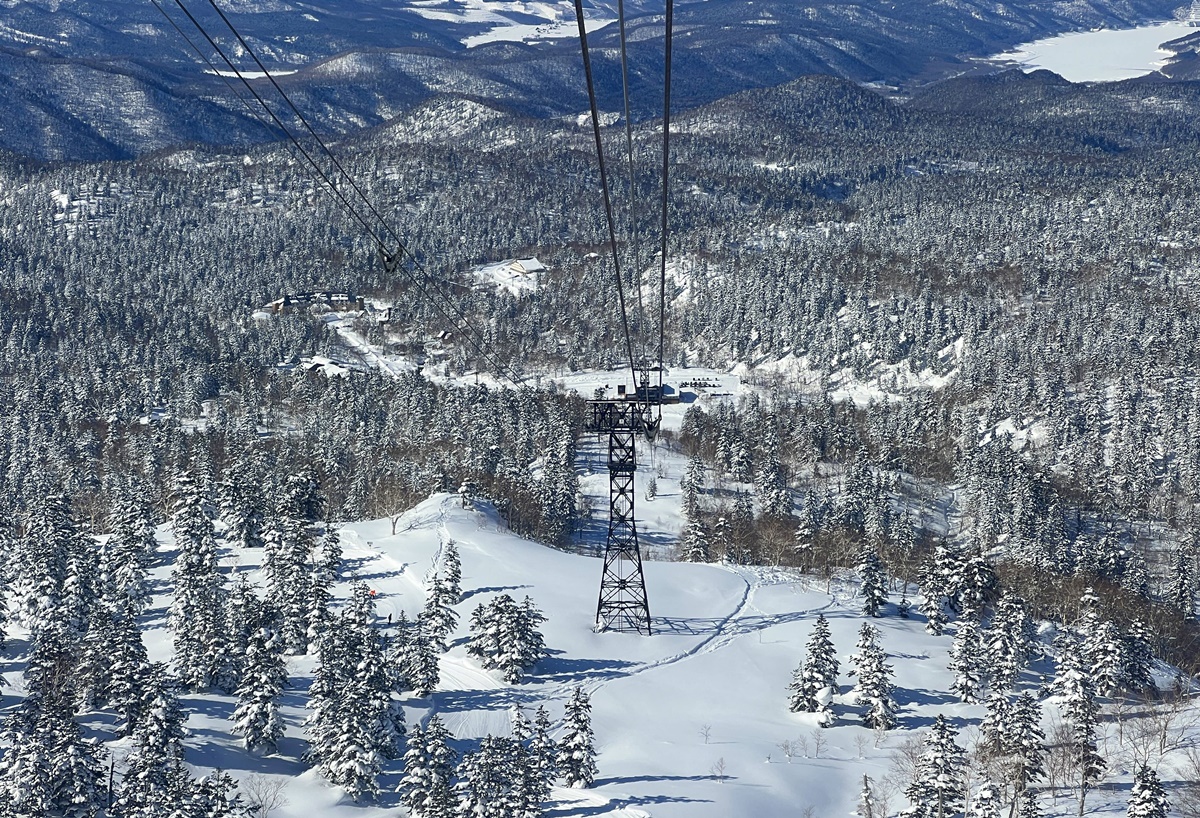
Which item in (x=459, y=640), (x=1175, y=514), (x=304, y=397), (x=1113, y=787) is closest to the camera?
(x=1113, y=787)

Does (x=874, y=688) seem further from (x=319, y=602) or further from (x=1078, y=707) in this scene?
(x=319, y=602)

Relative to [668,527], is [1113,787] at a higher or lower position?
higher

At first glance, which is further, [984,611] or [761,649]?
[984,611]

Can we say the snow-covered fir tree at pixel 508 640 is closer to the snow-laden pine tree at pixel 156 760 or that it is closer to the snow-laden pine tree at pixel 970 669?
the snow-laden pine tree at pixel 156 760

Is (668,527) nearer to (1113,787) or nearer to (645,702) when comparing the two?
(645,702)

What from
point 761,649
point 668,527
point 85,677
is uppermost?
point 85,677

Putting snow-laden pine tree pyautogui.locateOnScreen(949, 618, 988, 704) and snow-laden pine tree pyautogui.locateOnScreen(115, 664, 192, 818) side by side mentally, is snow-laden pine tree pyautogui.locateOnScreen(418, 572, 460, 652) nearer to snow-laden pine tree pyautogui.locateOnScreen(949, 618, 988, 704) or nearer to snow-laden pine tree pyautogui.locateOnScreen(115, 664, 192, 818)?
snow-laden pine tree pyautogui.locateOnScreen(115, 664, 192, 818)

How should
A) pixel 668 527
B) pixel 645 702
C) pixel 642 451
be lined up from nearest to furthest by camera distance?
pixel 645 702, pixel 668 527, pixel 642 451

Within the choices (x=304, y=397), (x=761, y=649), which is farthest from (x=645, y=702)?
(x=304, y=397)
